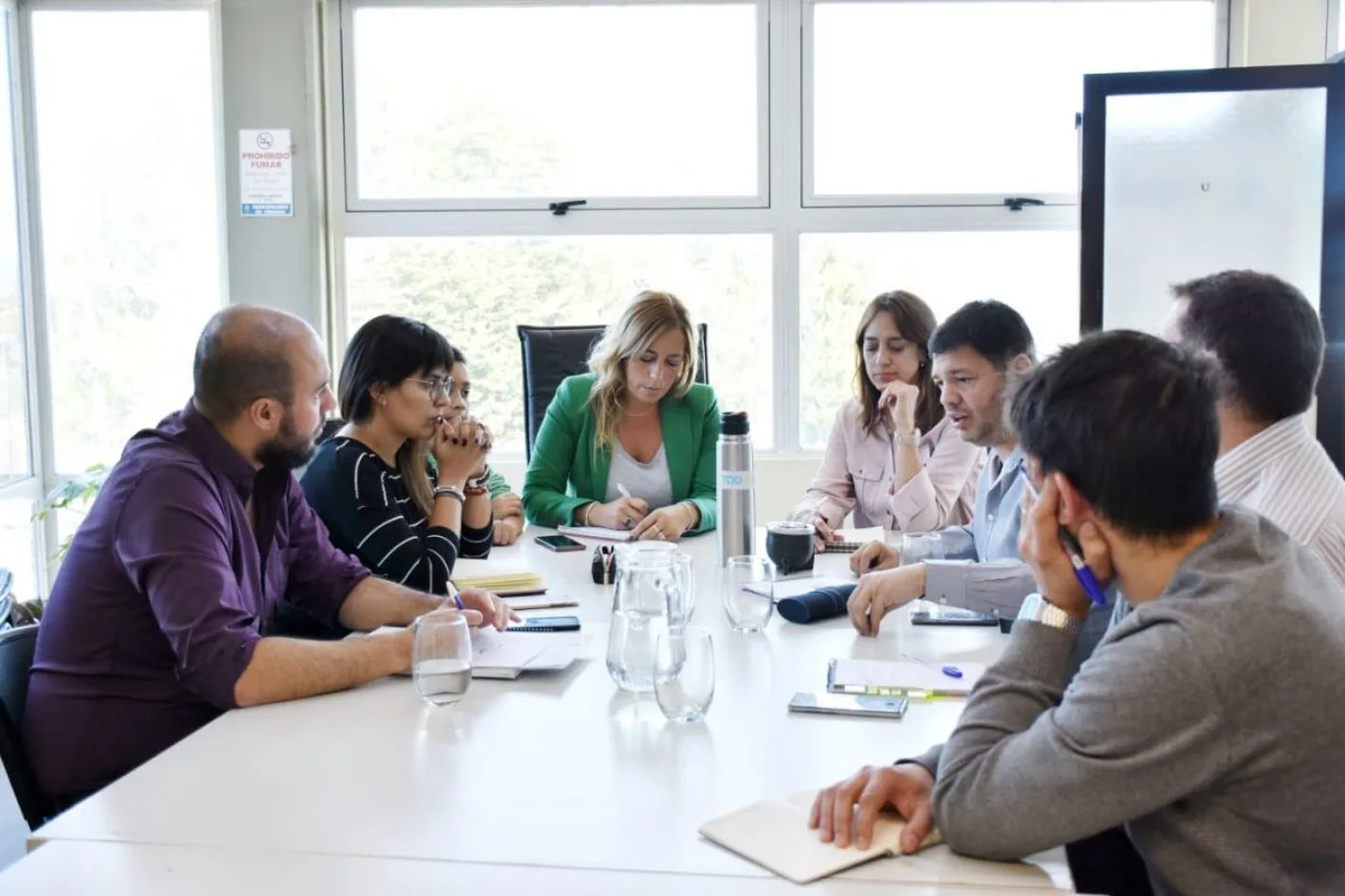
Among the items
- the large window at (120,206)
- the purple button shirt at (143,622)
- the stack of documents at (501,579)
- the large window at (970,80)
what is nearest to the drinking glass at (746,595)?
the stack of documents at (501,579)

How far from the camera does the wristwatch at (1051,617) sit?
123 centimetres

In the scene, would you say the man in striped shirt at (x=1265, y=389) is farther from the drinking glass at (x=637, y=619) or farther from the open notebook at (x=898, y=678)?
the drinking glass at (x=637, y=619)

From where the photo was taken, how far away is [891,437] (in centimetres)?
330

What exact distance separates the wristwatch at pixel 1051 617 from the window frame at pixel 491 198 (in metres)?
3.37

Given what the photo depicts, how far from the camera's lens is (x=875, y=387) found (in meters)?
3.34

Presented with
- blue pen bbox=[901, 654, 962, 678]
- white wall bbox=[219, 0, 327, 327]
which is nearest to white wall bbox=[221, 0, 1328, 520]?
white wall bbox=[219, 0, 327, 327]

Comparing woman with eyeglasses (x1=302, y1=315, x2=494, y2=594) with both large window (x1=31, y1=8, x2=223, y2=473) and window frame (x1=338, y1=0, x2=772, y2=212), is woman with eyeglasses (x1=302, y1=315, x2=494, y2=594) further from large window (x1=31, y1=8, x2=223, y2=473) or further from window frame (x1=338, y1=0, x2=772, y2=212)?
large window (x1=31, y1=8, x2=223, y2=473)

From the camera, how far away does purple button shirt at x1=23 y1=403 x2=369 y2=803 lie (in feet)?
5.31

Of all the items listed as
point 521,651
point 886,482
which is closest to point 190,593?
point 521,651

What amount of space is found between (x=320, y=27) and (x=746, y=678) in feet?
11.4

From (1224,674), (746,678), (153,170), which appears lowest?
(746,678)

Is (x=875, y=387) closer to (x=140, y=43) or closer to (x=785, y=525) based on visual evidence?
(x=785, y=525)

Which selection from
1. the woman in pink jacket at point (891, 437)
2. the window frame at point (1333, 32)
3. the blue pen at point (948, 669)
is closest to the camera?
the blue pen at point (948, 669)

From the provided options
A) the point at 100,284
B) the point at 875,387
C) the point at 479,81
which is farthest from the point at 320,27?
the point at 875,387
